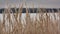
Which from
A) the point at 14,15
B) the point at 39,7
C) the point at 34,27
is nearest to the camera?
the point at 14,15

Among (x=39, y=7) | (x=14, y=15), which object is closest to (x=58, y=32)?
(x=39, y=7)

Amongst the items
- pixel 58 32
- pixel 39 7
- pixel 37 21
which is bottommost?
pixel 58 32

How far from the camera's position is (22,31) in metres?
2.03

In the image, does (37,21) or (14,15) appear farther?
(37,21)

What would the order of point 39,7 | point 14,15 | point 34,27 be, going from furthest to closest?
point 39,7
point 34,27
point 14,15

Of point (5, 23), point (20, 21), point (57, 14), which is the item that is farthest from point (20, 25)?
point (57, 14)

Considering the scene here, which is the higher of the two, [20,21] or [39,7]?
[39,7]

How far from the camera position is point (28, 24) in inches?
82.7

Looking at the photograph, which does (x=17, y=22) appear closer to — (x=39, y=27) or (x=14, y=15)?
(x=14, y=15)

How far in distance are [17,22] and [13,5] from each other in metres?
0.26

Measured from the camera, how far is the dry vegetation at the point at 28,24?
196cm

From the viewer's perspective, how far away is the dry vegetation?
1957 mm

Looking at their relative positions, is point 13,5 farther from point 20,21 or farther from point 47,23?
point 47,23

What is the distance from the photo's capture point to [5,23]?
201 centimetres
